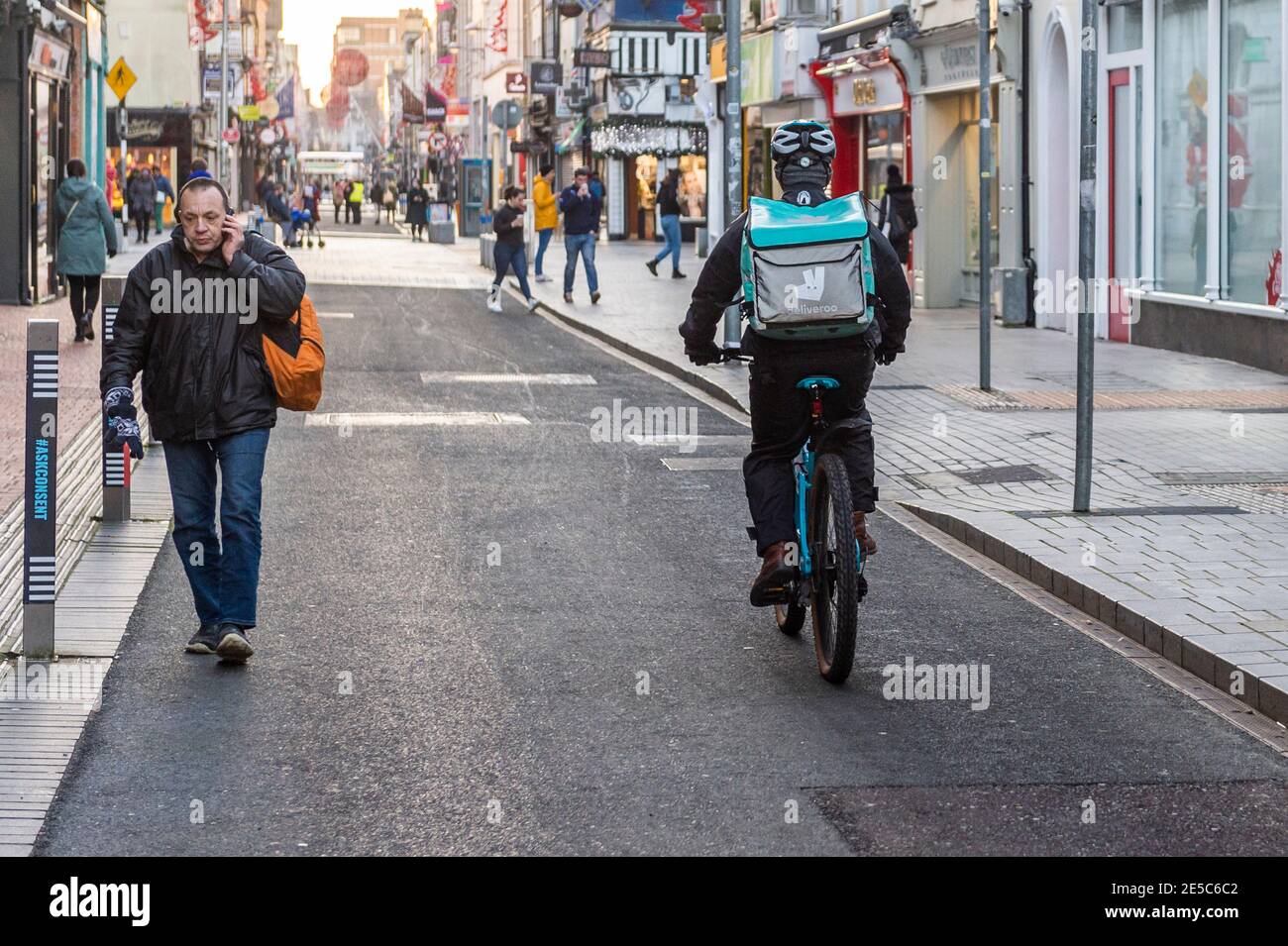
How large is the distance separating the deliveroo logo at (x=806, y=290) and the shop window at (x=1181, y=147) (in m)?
13.4

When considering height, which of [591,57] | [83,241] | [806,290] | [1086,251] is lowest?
[806,290]

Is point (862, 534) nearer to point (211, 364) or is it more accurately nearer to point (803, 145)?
point (803, 145)

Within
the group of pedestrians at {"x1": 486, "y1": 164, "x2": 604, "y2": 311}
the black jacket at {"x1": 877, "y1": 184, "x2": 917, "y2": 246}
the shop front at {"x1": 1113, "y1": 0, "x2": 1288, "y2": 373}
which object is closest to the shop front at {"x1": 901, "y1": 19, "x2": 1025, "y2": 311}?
the black jacket at {"x1": 877, "y1": 184, "x2": 917, "y2": 246}

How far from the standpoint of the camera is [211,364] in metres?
7.29

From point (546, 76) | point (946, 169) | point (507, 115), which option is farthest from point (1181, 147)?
point (546, 76)

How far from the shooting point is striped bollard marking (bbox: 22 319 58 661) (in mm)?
7180

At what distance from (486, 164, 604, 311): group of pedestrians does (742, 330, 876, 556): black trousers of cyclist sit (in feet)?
64.0

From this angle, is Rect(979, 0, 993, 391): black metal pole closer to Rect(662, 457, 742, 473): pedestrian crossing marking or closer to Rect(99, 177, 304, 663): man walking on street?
Rect(662, 457, 742, 473): pedestrian crossing marking

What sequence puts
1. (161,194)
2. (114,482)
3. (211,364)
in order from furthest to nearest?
(161,194) < (114,482) < (211,364)

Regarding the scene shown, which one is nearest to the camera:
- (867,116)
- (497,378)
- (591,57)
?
(497,378)

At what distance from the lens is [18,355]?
61.4ft

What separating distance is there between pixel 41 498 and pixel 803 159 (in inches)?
112
